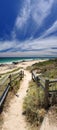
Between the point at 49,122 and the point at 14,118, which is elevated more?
the point at 49,122

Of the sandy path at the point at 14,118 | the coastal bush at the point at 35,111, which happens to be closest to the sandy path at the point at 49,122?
the coastal bush at the point at 35,111

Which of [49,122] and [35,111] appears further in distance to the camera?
[35,111]

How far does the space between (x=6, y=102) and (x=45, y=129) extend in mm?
6082

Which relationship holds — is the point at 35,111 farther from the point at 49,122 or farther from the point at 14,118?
the point at 49,122

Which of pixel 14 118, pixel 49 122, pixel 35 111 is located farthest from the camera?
pixel 14 118

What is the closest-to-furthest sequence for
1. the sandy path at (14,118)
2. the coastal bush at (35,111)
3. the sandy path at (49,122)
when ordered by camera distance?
the sandy path at (49,122)
the coastal bush at (35,111)
the sandy path at (14,118)

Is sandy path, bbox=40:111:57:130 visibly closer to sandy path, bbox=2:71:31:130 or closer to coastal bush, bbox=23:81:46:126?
coastal bush, bbox=23:81:46:126

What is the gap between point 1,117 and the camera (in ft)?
45.9

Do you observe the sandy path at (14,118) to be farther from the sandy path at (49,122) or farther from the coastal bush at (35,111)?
the sandy path at (49,122)

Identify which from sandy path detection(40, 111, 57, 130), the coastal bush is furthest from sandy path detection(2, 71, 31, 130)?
sandy path detection(40, 111, 57, 130)

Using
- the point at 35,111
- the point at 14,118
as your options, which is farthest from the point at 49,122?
the point at 14,118

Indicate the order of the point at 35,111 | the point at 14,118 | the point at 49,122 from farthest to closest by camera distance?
the point at 14,118 → the point at 35,111 → the point at 49,122

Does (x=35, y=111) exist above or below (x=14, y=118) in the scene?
above

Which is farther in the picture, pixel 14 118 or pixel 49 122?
pixel 14 118
